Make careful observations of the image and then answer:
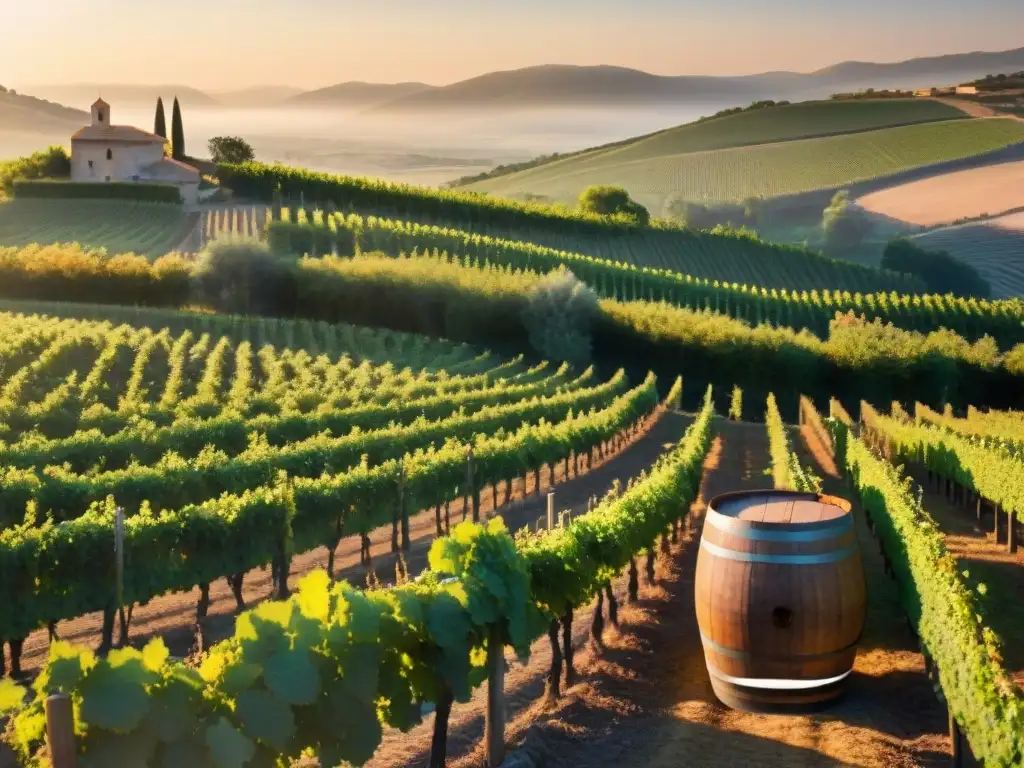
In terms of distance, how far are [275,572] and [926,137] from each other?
424 feet

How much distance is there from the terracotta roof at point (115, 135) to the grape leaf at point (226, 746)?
83.4m

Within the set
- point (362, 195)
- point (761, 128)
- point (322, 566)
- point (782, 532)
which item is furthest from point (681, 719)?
point (761, 128)

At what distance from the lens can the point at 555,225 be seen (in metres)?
84.5

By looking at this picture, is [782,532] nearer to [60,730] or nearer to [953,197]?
[60,730]

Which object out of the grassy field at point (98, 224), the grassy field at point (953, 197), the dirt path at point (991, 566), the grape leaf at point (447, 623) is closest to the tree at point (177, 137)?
the grassy field at point (98, 224)

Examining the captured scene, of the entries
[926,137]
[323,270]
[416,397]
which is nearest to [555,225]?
[323,270]

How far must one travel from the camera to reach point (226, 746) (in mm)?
6254

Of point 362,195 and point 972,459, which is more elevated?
point 362,195

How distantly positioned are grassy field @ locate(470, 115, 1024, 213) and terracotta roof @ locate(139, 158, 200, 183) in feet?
194

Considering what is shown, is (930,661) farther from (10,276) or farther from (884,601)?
(10,276)

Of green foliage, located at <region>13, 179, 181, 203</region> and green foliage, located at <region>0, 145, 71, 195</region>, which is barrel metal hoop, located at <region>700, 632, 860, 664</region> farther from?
green foliage, located at <region>0, 145, 71, 195</region>

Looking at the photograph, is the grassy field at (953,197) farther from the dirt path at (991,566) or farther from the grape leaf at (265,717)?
the grape leaf at (265,717)

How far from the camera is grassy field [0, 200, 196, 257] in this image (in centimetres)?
6644

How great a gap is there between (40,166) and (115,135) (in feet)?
17.6
